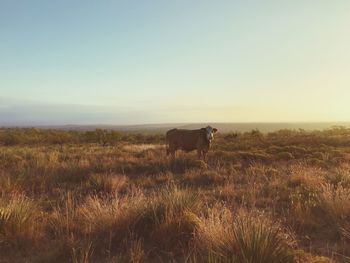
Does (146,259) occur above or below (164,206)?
below

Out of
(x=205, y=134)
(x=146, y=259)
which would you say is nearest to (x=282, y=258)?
(x=146, y=259)

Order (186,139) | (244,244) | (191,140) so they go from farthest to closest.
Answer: (186,139) < (191,140) < (244,244)

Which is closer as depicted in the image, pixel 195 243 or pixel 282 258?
pixel 282 258

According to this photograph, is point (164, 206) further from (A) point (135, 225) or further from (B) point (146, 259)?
(B) point (146, 259)

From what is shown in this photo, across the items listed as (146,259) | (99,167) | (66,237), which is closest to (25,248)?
(66,237)

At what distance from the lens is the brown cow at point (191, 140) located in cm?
1858

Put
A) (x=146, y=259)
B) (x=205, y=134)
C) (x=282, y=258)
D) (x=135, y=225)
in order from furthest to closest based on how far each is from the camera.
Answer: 1. (x=205, y=134)
2. (x=135, y=225)
3. (x=146, y=259)
4. (x=282, y=258)

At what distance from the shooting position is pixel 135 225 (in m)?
5.99

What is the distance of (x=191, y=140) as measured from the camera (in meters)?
19.2

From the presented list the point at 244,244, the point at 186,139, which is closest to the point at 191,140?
the point at 186,139

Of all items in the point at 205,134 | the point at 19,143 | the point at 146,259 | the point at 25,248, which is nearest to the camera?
the point at 146,259

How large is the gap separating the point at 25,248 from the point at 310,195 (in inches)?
219

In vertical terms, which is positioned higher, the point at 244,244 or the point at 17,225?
the point at 244,244

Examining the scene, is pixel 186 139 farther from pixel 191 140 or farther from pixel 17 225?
pixel 17 225
